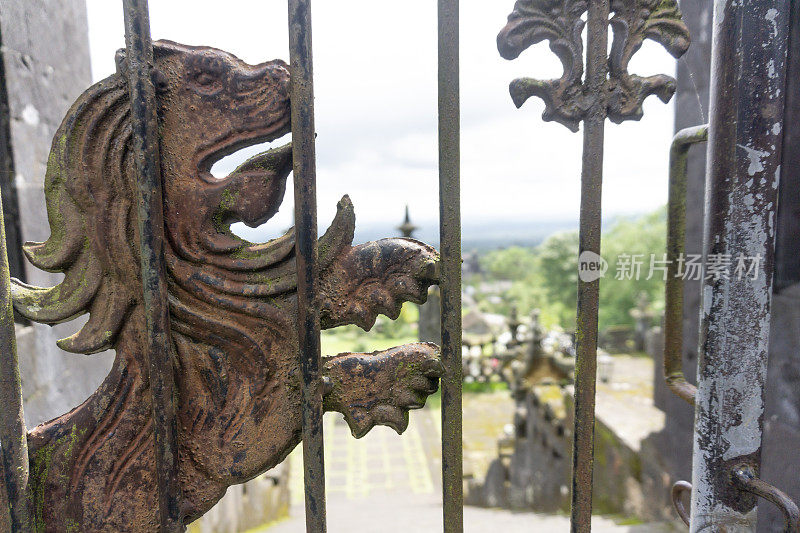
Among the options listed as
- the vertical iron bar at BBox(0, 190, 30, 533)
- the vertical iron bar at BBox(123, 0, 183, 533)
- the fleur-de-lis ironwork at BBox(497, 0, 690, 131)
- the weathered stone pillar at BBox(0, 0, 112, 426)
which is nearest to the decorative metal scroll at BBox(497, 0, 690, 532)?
the fleur-de-lis ironwork at BBox(497, 0, 690, 131)

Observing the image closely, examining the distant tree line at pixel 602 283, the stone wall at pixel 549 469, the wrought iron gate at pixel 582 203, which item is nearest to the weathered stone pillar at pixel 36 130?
the wrought iron gate at pixel 582 203

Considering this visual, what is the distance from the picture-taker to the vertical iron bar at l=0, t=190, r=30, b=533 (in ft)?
2.70

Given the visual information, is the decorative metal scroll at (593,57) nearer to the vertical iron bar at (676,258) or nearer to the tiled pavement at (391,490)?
the vertical iron bar at (676,258)

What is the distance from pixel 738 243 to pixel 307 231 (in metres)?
0.84

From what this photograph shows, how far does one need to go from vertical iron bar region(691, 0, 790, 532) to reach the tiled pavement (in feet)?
10.7

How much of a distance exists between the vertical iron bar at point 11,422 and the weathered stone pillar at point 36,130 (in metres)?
1.54

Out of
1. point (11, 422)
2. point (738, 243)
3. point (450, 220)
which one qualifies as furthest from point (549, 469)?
point (11, 422)

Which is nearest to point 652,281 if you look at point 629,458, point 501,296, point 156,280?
point 501,296

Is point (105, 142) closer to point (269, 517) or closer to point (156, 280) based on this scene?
point (156, 280)

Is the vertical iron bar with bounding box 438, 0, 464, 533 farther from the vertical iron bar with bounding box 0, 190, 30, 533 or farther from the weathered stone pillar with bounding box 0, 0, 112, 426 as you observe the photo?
the weathered stone pillar with bounding box 0, 0, 112, 426

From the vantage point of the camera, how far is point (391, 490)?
23.8 feet

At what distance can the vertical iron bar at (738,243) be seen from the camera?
91cm

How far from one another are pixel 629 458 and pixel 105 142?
4730mm

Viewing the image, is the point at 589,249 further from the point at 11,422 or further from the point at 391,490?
the point at 391,490
